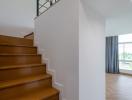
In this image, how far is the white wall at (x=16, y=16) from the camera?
3732mm

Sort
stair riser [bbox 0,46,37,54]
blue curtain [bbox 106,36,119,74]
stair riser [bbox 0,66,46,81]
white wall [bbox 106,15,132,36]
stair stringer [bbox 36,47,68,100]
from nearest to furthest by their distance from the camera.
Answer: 1. stair riser [bbox 0,66,46,81]
2. stair stringer [bbox 36,47,68,100]
3. stair riser [bbox 0,46,37,54]
4. white wall [bbox 106,15,132,36]
5. blue curtain [bbox 106,36,119,74]

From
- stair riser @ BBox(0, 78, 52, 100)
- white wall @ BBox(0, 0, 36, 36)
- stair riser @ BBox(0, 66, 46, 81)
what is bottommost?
stair riser @ BBox(0, 78, 52, 100)

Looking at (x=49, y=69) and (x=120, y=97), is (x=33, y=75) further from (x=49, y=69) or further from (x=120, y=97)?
(x=120, y=97)

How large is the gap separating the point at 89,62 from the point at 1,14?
10.2 feet

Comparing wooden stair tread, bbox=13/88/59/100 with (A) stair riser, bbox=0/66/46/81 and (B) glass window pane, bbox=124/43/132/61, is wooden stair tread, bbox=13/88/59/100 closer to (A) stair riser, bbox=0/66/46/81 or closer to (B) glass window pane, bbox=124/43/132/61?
(A) stair riser, bbox=0/66/46/81

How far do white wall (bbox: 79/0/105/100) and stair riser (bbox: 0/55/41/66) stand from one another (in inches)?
44.8

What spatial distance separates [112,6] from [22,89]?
1860 mm

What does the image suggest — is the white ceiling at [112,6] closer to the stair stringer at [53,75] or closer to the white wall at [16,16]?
the stair stringer at [53,75]

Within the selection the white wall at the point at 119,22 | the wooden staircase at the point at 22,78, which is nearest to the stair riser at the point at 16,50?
the wooden staircase at the point at 22,78

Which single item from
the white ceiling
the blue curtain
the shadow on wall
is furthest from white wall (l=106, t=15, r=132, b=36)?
the blue curtain

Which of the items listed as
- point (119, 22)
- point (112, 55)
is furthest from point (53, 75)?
point (112, 55)

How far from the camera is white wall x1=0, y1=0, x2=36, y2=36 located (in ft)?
12.2

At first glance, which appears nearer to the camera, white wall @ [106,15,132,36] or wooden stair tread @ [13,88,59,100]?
wooden stair tread @ [13,88,59,100]

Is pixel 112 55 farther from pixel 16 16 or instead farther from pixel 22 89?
pixel 22 89
